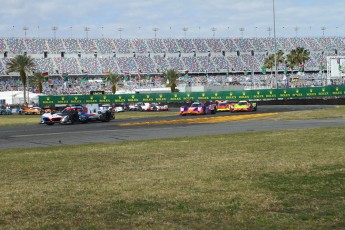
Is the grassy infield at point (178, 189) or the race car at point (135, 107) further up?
the grassy infield at point (178, 189)

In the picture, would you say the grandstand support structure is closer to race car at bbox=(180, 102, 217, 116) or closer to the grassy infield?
race car at bbox=(180, 102, 217, 116)

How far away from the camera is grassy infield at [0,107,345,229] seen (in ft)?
22.2

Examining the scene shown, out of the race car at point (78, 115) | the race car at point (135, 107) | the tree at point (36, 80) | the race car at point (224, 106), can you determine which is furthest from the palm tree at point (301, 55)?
the race car at point (78, 115)

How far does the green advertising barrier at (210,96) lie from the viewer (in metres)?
68.2

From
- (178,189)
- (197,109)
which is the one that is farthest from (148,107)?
(178,189)

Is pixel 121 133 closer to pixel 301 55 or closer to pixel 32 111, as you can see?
pixel 32 111

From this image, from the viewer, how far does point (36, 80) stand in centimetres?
11462

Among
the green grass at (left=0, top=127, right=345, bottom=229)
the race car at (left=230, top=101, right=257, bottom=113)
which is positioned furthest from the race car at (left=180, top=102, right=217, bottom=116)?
the green grass at (left=0, top=127, right=345, bottom=229)

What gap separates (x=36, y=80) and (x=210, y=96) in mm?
50118

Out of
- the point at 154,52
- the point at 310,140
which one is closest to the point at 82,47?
the point at 154,52

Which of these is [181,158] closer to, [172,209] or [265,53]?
[172,209]

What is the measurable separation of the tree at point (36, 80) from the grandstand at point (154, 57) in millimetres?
3488

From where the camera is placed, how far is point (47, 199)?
8398 millimetres

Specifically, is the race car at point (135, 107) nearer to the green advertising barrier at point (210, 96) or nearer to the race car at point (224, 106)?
the green advertising barrier at point (210, 96)
